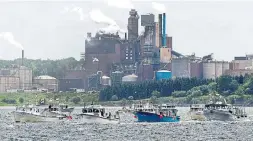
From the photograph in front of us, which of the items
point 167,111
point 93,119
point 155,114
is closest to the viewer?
point 93,119

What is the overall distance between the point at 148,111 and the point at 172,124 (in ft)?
36.8

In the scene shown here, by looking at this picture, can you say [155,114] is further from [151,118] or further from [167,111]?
[167,111]

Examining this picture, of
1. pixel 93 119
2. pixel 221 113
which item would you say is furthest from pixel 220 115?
pixel 93 119

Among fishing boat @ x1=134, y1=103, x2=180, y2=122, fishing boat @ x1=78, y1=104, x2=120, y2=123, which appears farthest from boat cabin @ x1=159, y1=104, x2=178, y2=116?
fishing boat @ x1=78, y1=104, x2=120, y2=123

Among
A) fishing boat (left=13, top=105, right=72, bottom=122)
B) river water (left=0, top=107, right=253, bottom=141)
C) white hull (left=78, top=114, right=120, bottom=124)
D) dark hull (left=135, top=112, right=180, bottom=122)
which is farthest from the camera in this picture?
dark hull (left=135, top=112, right=180, bottom=122)

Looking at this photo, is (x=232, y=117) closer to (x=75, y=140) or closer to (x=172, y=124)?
(x=172, y=124)

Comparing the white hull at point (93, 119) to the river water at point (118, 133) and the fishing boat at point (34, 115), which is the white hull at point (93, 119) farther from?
the fishing boat at point (34, 115)

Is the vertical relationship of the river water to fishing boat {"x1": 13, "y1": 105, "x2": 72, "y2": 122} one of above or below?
below

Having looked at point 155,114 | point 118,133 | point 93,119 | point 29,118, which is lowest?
point 118,133

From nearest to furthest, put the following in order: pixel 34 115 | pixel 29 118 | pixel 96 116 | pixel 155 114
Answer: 1. pixel 96 116
2. pixel 29 118
3. pixel 34 115
4. pixel 155 114

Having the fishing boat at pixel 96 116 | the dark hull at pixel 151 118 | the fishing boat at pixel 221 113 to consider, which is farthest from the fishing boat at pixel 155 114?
the fishing boat at pixel 96 116

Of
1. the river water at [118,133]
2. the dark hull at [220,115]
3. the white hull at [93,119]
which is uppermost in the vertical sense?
the dark hull at [220,115]

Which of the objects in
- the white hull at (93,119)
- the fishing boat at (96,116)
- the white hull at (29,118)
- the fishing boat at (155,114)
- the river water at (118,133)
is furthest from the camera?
the fishing boat at (155,114)

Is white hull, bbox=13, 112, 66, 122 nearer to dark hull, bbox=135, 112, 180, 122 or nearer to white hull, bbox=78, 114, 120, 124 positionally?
white hull, bbox=78, 114, 120, 124
